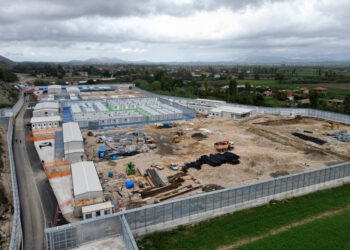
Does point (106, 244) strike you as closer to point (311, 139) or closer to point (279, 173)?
point (279, 173)

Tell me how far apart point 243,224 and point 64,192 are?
12.5 m

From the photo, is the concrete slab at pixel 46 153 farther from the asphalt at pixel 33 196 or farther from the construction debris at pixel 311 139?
the construction debris at pixel 311 139

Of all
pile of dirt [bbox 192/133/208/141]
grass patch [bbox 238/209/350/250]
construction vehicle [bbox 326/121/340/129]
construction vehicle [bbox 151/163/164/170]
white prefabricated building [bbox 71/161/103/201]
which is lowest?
grass patch [bbox 238/209/350/250]

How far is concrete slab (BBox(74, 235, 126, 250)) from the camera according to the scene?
464 inches

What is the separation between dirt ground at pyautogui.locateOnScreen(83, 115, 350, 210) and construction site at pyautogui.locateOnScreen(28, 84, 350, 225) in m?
0.08

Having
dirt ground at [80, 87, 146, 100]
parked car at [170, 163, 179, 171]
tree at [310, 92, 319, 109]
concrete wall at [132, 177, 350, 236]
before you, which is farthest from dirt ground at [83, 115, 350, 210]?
dirt ground at [80, 87, 146, 100]

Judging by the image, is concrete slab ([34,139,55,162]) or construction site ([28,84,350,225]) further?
concrete slab ([34,139,55,162])

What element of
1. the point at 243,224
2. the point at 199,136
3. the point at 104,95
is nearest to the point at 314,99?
the point at 199,136

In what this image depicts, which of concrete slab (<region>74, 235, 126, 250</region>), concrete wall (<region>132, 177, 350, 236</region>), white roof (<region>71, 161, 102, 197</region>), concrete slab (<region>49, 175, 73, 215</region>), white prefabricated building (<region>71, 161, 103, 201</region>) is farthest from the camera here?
concrete slab (<region>49, 175, 73, 215</region>)

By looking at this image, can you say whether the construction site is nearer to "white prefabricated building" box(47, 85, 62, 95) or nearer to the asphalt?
the asphalt

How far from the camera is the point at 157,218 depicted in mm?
13531

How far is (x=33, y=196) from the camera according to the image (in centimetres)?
1716

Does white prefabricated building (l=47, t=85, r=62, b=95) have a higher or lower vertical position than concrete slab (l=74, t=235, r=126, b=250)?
higher

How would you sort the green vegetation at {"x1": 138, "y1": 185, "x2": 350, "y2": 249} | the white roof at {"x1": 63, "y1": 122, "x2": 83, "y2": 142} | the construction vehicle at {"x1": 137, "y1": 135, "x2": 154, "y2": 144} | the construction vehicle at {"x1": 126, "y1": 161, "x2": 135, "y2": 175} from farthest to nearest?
1. the construction vehicle at {"x1": 137, "y1": 135, "x2": 154, "y2": 144}
2. the white roof at {"x1": 63, "y1": 122, "x2": 83, "y2": 142}
3. the construction vehicle at {"x1": 126, "y1": 161, "x2": 135, "y2": 175}
4. the green vegetation at {"x1": 138, "y1": 185, "x2": 350, "y2": 249}
